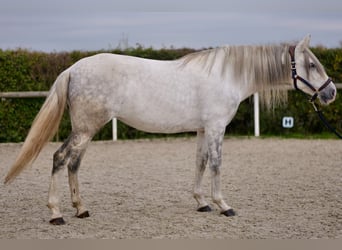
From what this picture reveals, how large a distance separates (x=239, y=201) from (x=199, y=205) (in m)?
0.68

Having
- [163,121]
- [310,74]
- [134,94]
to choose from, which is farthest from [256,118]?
[134,94]

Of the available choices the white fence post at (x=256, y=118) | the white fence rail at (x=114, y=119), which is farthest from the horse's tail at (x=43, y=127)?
the white fence post at (x=256, y=118)

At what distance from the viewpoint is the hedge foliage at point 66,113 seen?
488 inches

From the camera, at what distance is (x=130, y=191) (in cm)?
705

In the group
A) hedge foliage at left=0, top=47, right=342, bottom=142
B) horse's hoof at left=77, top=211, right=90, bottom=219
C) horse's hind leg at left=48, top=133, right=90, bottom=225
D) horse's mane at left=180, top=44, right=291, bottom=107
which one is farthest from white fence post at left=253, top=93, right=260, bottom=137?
horse's hind leg at left=48, top=133, right=90, bottom=225

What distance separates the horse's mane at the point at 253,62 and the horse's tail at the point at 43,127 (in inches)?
53.6

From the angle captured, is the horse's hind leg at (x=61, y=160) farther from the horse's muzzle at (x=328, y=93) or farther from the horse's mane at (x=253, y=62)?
the horse's muzzle at (x=328, y=93)

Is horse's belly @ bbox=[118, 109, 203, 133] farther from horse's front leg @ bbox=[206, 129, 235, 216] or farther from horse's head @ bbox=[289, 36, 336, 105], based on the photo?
horse's head @ bbox=[289, 36, 336, 105]

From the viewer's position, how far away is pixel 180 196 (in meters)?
6.67

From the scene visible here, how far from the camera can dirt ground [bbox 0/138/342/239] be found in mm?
4992

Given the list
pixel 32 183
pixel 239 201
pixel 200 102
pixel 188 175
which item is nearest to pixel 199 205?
pixel 239 201

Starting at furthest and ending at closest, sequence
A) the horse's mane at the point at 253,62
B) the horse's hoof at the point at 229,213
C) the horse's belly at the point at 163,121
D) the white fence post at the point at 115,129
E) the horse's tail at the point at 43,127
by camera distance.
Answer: the white fence post at the point at 115,129, the horse's mane at the point at 253,62, the horse's hoof at the point at 229,213, the horse's belly at the point at 163,121, the horse's tail at the point at 43,127

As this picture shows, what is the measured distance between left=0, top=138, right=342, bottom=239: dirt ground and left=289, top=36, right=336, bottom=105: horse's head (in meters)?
1.30

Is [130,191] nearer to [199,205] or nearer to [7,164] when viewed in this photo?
[199,205]
